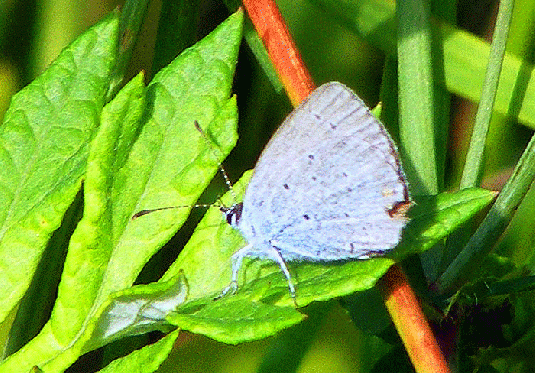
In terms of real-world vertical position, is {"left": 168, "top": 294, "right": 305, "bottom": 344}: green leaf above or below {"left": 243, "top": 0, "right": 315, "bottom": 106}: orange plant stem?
below

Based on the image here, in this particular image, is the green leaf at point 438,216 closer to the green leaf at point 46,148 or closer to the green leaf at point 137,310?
the green leaf at point 137,310

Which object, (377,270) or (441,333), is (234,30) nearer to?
(377,270)

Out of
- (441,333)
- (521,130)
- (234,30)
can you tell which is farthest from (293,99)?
(521,130)

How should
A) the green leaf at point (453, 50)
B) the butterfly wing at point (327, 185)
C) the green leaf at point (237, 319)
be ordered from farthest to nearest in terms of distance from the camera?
1. the green leaf at point (453, 50)
2. the butterfly wing at point (327, 185)
3. the green leaf at point (237, 319)

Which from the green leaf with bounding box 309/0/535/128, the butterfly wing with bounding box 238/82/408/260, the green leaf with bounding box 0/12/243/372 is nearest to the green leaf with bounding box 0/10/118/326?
the green leaf with bounding box 0/12/243/372

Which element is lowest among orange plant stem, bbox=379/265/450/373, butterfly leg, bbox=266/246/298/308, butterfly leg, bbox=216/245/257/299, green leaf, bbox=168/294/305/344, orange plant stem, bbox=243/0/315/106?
orange plant stem, bbox=379/265/450/373

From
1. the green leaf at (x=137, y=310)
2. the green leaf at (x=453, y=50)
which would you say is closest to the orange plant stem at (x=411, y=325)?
the green leaf at (x=137, y=310)

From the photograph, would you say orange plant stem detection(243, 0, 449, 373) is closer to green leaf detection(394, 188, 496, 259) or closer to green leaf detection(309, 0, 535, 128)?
green leaf detection(394, 188, 496, 259)
